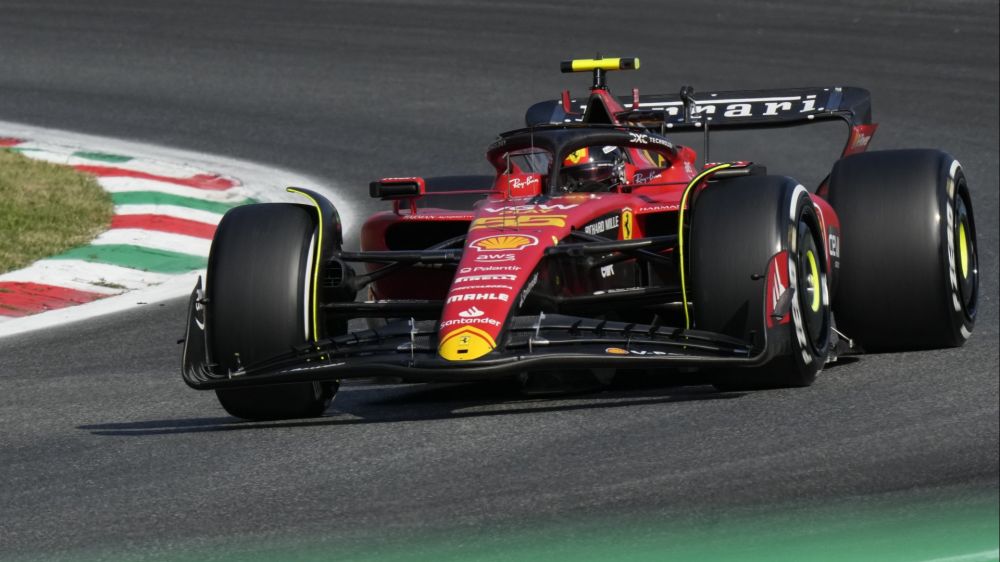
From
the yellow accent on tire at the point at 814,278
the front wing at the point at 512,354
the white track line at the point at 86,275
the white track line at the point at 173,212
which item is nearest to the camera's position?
the front wing at the point at 512,354

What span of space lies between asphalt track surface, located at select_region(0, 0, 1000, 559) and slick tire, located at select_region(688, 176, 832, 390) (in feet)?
0.36

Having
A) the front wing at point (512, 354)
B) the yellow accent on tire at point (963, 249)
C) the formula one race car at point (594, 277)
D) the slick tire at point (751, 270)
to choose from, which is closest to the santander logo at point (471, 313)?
the formula one race car at point (594, 277)

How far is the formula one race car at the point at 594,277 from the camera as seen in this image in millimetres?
Answer: 6020

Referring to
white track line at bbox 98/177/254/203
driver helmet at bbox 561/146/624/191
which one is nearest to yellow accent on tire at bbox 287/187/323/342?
driver helmet at bbox 561/146/624/191

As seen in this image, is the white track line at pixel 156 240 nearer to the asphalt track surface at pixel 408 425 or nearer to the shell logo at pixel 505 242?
the asphalt track surface at pixel 408 425

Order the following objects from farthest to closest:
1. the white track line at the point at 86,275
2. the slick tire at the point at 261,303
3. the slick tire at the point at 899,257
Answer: the white track line at the point at 86,275
the slick tire at the point at 899,257
the slick tire at the point at 261,303

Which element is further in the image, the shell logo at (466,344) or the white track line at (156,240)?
the white track line at (156,240)

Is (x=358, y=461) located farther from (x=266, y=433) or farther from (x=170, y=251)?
(x=170, y=251)

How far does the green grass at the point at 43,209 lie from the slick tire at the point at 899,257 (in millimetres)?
4758

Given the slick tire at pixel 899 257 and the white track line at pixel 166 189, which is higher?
the slick tire at pixel 899 257

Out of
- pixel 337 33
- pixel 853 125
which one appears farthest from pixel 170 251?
pixel 337 33

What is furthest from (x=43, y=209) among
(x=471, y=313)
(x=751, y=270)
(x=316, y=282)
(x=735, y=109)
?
(x=751, y=270)

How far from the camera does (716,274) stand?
6.17 metres

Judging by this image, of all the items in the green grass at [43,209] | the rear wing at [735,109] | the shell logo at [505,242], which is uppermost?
the rear wing at [735,109]
